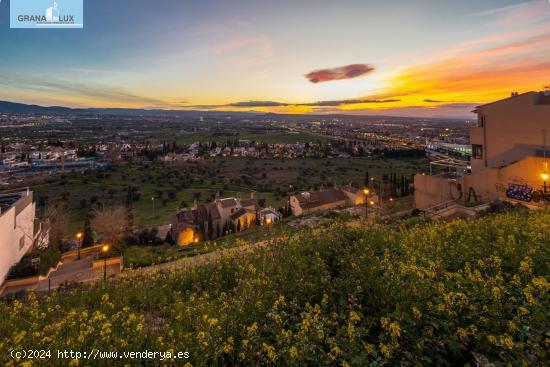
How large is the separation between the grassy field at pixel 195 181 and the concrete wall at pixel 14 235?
49.6 ft

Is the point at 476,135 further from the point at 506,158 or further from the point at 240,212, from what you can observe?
the point at 240,212

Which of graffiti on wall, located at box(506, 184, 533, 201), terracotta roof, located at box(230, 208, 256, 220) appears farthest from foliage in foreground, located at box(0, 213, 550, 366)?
terracotta roof, located at box(230, 208, 256, 220)

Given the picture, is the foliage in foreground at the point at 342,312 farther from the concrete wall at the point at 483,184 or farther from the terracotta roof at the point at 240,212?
the terracotta roof at the point at 240,212

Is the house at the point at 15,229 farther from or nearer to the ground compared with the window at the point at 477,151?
nearer to the ground

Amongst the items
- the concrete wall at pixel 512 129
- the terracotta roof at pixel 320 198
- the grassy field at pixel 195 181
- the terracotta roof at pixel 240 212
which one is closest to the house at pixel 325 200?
the terracotta roof at pixel 320 198

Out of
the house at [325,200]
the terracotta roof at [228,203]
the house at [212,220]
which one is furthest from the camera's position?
the terracotta roof at [228,203]

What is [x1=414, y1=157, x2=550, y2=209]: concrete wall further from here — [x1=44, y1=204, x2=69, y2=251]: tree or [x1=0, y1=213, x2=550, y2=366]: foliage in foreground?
[x1=44, y1=204, x2=69, y2=251]: tree

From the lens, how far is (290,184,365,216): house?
1700 inches

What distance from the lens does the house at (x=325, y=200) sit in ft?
142

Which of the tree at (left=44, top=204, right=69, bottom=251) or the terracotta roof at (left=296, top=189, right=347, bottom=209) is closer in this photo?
the tree at (left=44, top=204, right=69, bottom=251)

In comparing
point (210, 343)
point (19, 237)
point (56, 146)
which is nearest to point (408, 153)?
point (19, 237)

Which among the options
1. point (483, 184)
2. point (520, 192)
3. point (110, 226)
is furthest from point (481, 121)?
point (110, 226)

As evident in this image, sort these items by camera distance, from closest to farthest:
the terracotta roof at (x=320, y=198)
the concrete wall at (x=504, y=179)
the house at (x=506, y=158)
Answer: the concrete wall at (x=504, y=179) → the house at (x=506, y=158) → the terracotta roof at (x=320, y=198)

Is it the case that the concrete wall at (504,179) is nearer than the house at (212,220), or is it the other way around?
the concrete wall at (504,179)
